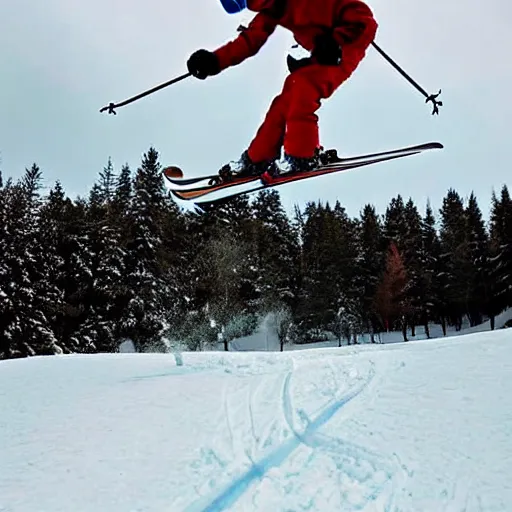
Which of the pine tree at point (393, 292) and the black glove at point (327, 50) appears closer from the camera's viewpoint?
the black glove at point (327, 50)

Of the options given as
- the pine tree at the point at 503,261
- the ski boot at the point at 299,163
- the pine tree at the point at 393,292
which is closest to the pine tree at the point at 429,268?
the pine tree at the point at 393,292

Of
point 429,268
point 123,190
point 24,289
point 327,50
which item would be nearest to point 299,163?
point 327,50

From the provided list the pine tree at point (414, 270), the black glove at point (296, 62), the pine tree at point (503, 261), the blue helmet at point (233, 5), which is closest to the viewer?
the blue helmet at point (233, 5)

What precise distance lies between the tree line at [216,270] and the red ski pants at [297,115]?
18787 mm

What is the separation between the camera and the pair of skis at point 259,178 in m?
4.97

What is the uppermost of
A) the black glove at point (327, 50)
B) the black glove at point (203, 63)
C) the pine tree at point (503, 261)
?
the pine tree at point (503, 261)

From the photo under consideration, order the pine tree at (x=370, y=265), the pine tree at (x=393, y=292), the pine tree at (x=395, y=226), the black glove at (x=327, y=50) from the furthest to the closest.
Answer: the pine tree at (x=395, y=226) → the pine tree at (x=370, y=265) → the pine tree at (x=393, y=292) → the black glove at (x=327, y=50)

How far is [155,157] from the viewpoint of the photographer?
104ft

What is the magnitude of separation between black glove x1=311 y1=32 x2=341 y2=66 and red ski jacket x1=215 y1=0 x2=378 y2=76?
6 cm

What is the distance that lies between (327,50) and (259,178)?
1.63 metres

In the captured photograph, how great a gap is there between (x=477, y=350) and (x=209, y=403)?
3550 millimetres

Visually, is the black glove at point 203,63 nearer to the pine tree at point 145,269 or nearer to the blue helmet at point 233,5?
the blue helmet at point 233,5

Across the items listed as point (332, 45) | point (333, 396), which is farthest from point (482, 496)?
point (332, 45)

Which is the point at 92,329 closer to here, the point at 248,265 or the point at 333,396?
the point at 248,265
